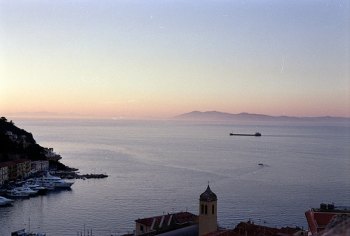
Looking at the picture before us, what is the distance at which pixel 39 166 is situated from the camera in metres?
51.5

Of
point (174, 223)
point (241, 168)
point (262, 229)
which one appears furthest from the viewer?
point (241, 168)

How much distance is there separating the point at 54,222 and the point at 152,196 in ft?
32.3

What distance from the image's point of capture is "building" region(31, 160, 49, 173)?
50.2 m

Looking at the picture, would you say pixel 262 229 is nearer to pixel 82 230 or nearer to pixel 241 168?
pixel 82 230

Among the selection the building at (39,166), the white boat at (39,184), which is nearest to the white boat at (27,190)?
the white boat at (39,184)

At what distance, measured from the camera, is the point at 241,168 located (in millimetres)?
55875

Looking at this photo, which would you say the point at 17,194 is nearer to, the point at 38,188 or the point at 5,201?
the point at 38,188

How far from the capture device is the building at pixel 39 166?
5021 centimetres

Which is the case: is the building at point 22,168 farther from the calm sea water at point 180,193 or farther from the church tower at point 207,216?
the church tower at point 207,216

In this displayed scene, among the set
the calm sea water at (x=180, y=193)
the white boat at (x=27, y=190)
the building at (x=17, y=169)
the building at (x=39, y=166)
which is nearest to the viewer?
the calm sea water at (x=180, y=193)

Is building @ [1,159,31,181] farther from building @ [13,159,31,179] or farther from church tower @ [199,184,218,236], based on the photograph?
church tower @ [199,184,218,236]

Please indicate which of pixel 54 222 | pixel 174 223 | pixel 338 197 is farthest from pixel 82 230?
pixel 338 197

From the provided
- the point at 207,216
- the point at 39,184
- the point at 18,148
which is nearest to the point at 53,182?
the point at 39,184

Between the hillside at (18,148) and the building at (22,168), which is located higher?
the hillside at (18,148)
